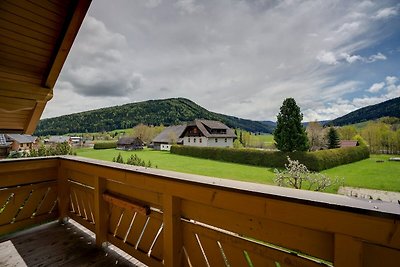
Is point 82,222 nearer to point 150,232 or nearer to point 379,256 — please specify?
point 150,232

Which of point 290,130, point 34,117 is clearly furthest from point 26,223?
point 290,130

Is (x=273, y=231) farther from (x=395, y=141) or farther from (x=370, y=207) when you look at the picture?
(x=395, y=141)

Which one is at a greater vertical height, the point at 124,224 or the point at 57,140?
the point at 57,140

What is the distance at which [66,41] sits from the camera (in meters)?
2.27

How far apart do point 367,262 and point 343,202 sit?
0.22 meters

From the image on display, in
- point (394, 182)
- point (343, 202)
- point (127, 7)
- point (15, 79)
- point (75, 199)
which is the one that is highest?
point (127, 7)

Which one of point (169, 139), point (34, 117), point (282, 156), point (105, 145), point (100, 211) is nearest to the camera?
point (100, 211)

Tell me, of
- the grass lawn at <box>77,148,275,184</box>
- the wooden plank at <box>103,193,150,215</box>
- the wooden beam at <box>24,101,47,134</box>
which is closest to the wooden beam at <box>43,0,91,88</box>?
the wooden beam at <box>24,101,47,134</box>

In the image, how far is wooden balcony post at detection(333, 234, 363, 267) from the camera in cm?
79

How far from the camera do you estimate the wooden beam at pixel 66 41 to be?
79.1 inches

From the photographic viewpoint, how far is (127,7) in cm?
353

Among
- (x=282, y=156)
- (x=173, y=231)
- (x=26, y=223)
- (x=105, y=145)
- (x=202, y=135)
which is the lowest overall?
(x=105, y=145)

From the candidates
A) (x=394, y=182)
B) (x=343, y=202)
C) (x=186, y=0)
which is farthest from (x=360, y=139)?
(x=343, y=202)

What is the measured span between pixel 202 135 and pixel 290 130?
18.0 metres
